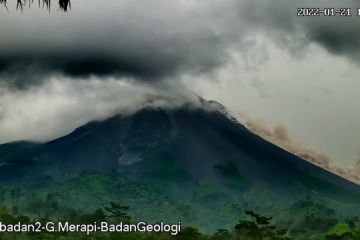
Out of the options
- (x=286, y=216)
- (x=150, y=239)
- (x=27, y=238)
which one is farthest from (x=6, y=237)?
(x=286, y=216)

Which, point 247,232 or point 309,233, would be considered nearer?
point 247,232

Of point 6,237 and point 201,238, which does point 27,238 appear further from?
point 201,238

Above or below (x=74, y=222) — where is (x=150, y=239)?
below

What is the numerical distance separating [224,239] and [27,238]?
3151cm

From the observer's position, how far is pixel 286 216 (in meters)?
187

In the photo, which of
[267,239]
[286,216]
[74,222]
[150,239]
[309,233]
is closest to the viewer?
[150,239]

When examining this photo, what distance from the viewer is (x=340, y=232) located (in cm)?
8850

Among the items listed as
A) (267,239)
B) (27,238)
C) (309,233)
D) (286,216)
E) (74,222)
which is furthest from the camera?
(286,216)

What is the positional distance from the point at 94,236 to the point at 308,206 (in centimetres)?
12628

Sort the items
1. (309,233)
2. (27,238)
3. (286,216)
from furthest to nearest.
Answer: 1. (286,216)
2. (309,233)
3. (27,238)

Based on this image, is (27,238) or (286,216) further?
(286,216)

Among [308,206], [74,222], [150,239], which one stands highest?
→ [308,206]

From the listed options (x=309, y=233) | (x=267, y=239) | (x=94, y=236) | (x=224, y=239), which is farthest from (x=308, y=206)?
(x=94, y=236)

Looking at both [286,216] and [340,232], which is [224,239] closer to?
[340,232]
